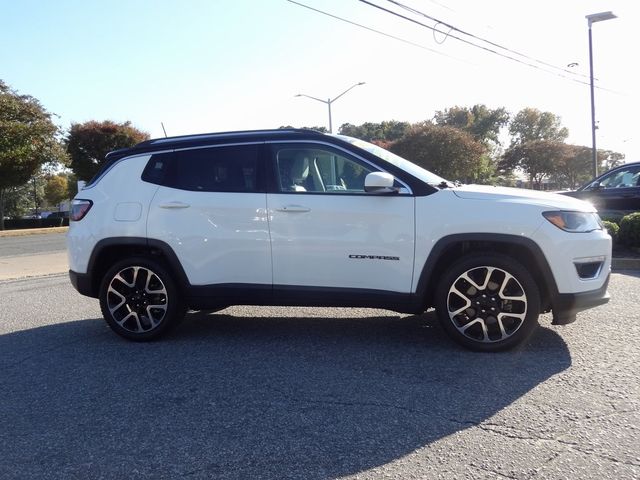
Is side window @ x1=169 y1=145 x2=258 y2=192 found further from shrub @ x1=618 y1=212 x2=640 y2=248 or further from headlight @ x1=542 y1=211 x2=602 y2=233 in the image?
shrub @ x1=618 y1=212 x2=640 y2=248

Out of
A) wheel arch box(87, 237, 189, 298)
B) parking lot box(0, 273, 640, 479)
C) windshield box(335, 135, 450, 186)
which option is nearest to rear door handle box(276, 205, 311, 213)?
windshield box(335, 135, 450, 186)

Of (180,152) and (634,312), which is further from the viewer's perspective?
(634,312)

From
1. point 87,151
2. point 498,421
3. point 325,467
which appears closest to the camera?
point 325,467

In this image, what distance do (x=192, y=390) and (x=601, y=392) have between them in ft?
9.26

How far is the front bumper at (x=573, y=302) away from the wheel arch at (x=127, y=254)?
3200 millimetres

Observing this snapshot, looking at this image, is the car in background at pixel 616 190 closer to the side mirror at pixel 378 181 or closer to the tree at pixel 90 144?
the side mirror at pixel 378 181

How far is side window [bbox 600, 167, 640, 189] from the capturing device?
11859mm

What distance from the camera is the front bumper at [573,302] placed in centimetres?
441

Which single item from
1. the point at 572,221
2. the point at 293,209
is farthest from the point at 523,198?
the point at 293,209

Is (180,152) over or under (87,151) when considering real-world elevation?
under

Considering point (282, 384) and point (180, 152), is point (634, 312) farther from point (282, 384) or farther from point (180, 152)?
point (180, 152)

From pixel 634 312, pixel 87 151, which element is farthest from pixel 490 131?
pixel 634 312

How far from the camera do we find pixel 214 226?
5000mm

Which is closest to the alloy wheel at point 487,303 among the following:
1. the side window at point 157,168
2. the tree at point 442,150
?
the side window at point 157,168
